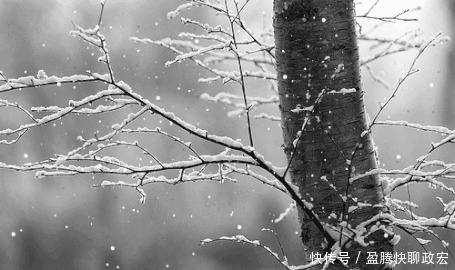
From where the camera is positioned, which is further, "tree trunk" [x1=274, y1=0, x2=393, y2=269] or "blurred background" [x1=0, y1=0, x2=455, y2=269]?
"blurred background" [x1=0, y1=0, x2=455, y2=269]

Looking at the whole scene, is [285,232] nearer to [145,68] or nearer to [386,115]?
[386,115]

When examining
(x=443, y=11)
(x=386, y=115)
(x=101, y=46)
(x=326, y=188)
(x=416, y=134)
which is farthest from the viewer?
(x=416, y=134)

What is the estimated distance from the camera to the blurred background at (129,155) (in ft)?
34.4

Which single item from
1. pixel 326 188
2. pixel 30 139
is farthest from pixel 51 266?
pixel 326 188

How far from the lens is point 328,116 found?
58.5 inches

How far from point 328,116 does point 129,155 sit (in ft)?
33.3

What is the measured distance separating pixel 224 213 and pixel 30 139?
13.9ft

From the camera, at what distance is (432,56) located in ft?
32.7

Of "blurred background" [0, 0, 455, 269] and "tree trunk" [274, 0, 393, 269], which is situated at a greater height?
"blurred background" [0, 0, 455, 269]

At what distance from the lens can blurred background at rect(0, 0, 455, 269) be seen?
1048 centimetres

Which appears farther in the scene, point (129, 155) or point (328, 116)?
point (129, 155)

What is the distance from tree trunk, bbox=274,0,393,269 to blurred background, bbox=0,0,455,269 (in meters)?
8.72

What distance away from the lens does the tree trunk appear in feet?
4.89

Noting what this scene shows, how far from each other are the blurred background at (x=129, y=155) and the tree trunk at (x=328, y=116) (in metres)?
8.72
